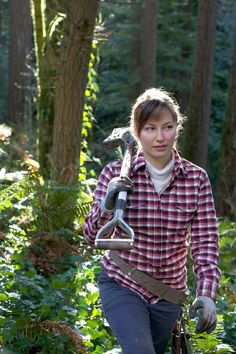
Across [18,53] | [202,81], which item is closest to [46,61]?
[202,81]

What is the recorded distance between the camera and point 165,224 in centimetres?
393

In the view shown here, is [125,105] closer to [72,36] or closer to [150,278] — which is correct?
[72,36]

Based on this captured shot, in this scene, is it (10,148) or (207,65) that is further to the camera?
(207,65)

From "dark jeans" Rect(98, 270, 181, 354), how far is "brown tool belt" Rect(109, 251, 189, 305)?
0.05 meters

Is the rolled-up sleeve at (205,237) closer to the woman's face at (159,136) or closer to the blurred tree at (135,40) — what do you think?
the woman's face at (159,136)

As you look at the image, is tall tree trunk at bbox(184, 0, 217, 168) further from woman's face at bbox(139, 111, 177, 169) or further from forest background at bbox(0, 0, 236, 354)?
woman's face at bbox(139, 111, 177, 169)

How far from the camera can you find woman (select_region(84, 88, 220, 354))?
390cm

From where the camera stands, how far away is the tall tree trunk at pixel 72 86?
9.51 metres

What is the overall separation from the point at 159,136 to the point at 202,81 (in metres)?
16.3

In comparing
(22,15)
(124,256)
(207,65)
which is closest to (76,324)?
(124,256)

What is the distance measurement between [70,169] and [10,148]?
23.0 feet

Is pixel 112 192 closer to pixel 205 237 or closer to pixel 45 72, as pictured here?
pixel 205 237

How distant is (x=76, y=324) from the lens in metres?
5.77

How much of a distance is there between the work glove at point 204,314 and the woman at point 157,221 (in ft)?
0.46
